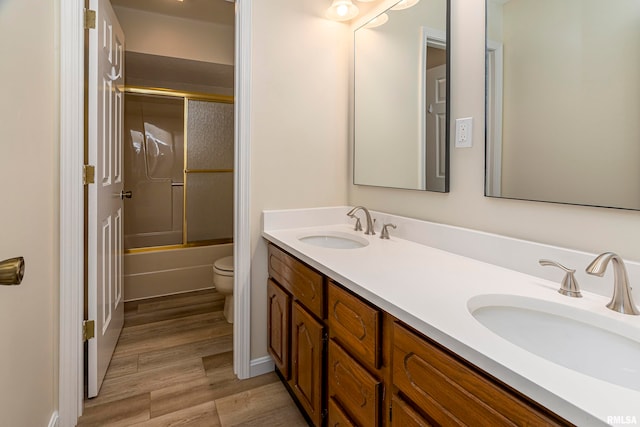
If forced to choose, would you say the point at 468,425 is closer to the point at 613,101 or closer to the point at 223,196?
the point at 613,101

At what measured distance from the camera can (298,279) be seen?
1483 mm

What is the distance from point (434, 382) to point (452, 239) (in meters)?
0.76

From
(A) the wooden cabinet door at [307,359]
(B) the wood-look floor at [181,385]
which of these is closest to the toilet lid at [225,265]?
(B) the wood-look floor at [181,385]

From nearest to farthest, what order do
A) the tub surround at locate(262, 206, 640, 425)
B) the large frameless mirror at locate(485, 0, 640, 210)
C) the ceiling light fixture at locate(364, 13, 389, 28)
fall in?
the tub surround at locate(262, 206, 640, 425) → the large frameless mirror at locate(485, 0, 640, 210) → the ceiling light fixture at locate(364, 13, 389, 28)

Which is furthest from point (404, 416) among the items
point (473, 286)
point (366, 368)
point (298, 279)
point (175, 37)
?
point (175, 37)

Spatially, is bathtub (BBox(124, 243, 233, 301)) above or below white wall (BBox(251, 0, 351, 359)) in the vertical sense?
below

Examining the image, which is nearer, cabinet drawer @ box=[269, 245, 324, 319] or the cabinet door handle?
the cabinet door handle

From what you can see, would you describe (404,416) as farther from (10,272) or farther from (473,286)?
(10,272)

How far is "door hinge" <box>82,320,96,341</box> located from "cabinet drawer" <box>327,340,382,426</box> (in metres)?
1.19

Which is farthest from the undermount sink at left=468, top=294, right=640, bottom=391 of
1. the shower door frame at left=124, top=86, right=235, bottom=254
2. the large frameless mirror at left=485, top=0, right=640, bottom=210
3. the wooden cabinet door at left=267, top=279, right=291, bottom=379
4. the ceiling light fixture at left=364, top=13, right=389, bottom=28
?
the shower door frame at left=124, top=86, right=235, bottom=254

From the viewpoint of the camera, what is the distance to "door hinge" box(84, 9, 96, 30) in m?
1.58

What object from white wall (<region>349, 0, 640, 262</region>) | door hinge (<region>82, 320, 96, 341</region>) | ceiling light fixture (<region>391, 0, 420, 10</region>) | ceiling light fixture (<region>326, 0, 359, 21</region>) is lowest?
door hinge (<region>82, 320, 96, 341</region>)

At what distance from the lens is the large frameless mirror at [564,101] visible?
3.08 feet

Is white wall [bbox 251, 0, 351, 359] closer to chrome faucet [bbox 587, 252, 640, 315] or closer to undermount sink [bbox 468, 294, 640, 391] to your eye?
undermount sink [bbox 468, 294, 640, 391]
